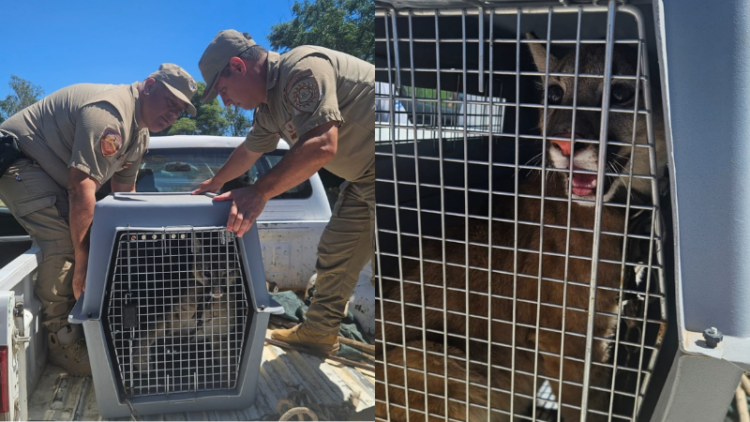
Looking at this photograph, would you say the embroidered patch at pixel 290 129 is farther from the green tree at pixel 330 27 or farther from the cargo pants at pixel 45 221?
the cargo pants at pixel 45 221

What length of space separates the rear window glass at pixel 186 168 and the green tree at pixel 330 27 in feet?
1.26

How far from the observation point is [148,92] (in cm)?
172

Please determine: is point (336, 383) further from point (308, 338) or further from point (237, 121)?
point (237, 121)

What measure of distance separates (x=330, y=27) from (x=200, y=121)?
0.53 metres

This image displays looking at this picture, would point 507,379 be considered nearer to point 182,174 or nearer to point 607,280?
point 607,280

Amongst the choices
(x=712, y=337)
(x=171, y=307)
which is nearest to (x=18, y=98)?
(x=171, y=307)

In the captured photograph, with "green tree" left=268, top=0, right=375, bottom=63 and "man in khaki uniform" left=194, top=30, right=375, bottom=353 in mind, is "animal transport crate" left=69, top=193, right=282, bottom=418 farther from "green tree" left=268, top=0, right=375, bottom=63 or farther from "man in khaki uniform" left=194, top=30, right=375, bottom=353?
"green tree" left=268, top=0, right=375, bottom=63

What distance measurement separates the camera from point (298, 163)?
5.92 feet

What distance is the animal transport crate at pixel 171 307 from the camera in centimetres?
169

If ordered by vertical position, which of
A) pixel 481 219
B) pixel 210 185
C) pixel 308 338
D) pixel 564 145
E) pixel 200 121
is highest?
pixel 200 121

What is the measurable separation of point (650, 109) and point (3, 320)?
5.79 ft

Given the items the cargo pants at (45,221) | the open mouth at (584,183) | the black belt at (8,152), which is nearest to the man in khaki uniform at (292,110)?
the cargo pants at (45,221)

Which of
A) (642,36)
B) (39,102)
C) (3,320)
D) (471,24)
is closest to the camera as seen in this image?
(642,36)

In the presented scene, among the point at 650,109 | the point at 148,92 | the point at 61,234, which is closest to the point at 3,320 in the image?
the point at 61,234
